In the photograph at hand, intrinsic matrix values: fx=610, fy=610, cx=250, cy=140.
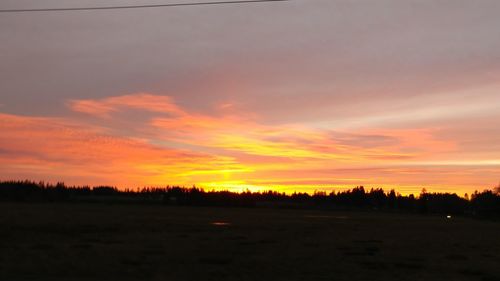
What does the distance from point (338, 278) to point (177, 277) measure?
769cm

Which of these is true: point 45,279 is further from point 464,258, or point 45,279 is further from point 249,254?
point 464,258

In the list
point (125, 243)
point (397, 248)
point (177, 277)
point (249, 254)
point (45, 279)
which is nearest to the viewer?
point (45, 279)

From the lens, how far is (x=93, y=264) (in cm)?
3191

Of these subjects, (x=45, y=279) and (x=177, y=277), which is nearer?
(x=45, y=279)

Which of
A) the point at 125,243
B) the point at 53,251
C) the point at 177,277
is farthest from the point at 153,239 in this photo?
the point at 177,277

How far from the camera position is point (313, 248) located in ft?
148

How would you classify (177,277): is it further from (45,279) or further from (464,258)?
(464,258)

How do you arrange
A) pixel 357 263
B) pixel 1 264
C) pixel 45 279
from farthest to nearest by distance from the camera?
1. pixel 357 263
2. pixel 1 264
3. pixel 45 279

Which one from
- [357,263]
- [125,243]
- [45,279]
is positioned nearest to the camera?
[45,279]

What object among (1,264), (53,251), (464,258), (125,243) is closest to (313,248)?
(464,258)

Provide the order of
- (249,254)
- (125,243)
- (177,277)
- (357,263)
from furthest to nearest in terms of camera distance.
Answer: (125,243) < (249,254) < (357,263) < (177,277)

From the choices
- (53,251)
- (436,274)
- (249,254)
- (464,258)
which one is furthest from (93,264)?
(464,258)

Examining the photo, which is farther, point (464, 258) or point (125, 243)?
point (125, 243)

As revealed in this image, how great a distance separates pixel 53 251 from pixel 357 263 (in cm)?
1849
